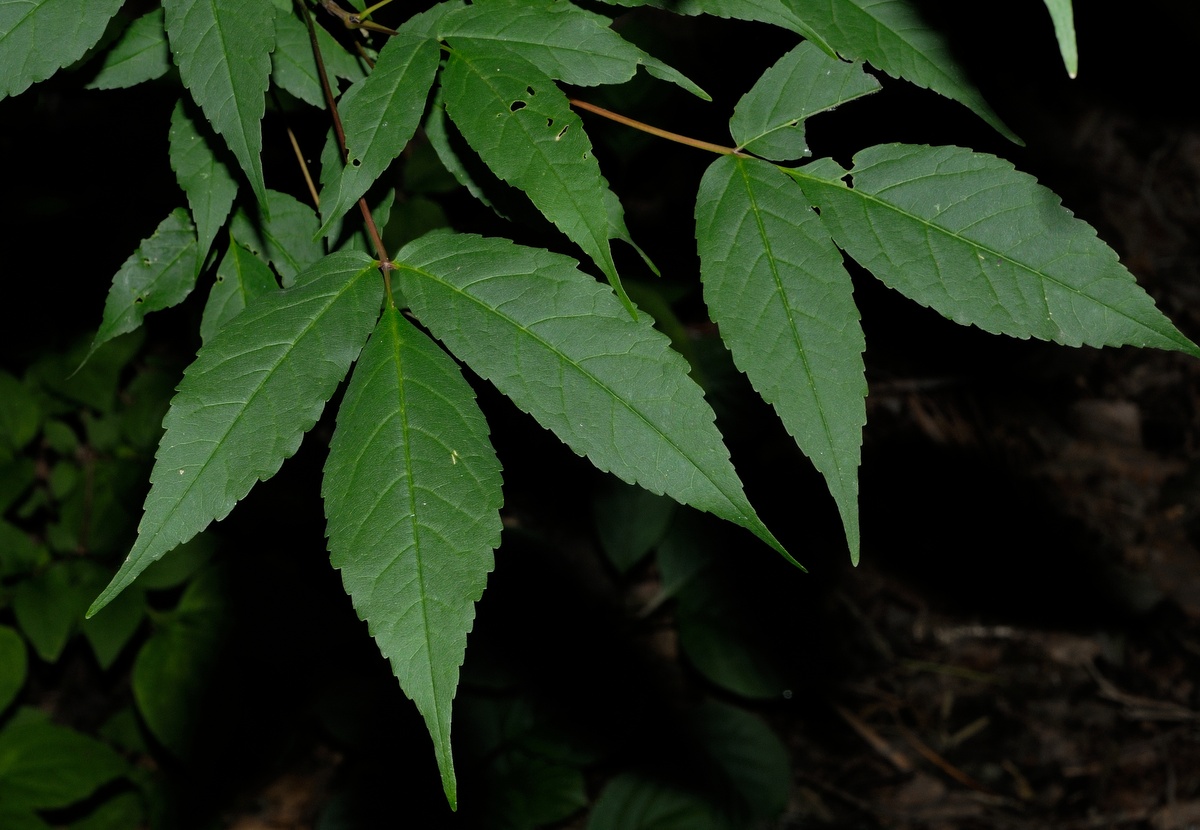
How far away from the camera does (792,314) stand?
0.83m

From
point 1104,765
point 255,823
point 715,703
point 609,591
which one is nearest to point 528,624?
Result: point 609,591

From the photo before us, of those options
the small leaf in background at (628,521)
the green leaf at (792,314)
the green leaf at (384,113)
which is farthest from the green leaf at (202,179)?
the small leaf in background at (628,521)

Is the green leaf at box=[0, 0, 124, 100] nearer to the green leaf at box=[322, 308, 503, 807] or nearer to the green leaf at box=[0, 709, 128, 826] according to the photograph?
the green leaf at box=[322, 308, 503, 807]

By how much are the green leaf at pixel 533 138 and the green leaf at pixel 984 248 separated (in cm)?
25

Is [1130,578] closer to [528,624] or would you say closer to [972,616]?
[972,616]

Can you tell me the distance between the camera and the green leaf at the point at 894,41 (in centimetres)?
91

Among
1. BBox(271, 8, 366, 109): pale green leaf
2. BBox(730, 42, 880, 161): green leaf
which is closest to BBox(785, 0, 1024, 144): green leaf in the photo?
BBox(730, 42, 880, 161): green leaf

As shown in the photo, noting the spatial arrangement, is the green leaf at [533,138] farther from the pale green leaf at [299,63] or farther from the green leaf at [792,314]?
the pale green leaf at [299,63]

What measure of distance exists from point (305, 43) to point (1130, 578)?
284 centimetres

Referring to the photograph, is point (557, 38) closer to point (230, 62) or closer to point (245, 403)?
point (230, 62)

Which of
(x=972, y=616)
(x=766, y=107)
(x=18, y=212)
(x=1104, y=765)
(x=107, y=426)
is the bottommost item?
(x=1104, y=765)

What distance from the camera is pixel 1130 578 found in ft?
9.69

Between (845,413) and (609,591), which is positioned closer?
(845,413)

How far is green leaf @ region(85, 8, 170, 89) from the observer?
1.02 metres
